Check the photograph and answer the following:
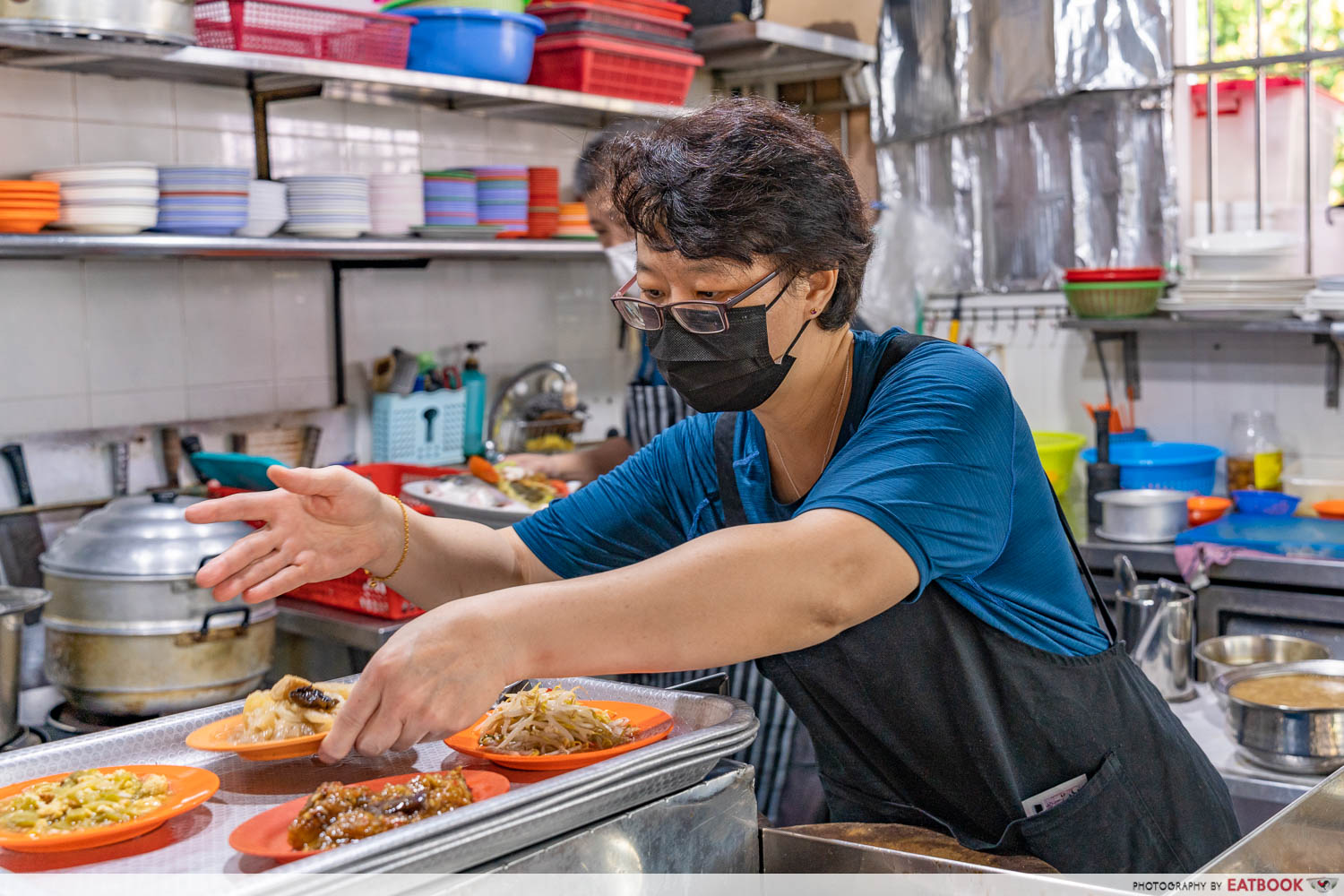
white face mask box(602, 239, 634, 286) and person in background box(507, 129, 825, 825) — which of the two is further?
white face mask box(602, 239, 634, 286)

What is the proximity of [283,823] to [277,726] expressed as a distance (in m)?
0.23

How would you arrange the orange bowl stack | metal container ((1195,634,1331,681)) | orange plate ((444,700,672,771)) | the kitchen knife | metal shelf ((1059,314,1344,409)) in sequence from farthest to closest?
metal shelf ((1059,314,1344,409)) → the kitchen knife → metal container ((1195,634,1331,681)) → the orange bowl stack → orange plate ((444,700,672,771))

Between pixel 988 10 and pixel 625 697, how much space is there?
3.62 metres

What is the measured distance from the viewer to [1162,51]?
13.3 feet

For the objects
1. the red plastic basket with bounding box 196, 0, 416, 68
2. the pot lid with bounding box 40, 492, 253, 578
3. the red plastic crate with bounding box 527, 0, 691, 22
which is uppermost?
the red plastic crate with bounding box 527, 0, 691, 22

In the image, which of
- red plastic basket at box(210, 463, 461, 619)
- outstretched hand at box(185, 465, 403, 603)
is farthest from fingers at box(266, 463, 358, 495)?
red plastic basket at box(210, 463, 461, 619)

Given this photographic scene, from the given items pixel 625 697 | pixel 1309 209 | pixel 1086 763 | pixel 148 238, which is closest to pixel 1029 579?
pixel 1086 763

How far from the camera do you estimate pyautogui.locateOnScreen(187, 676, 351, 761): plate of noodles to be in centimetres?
127

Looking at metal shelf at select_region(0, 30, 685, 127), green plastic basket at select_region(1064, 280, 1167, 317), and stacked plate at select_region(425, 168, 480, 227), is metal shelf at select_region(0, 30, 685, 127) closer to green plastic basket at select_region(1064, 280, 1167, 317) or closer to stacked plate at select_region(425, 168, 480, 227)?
stacked plate at select_region(425, 168, 480, 227)

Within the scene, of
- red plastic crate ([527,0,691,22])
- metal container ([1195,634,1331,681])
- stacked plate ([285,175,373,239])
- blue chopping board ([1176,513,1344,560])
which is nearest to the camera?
metal container ([1195,634,1331,681])

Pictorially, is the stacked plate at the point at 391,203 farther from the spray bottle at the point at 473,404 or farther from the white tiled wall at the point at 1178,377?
the white tiled wall at the point at 1178,377

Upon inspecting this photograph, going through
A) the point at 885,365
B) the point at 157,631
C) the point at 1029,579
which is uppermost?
the point at 885,365

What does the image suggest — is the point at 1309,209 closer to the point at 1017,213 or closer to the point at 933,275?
the point at 1017,213

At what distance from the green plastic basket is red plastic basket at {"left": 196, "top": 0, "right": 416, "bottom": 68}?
218 centimetres
